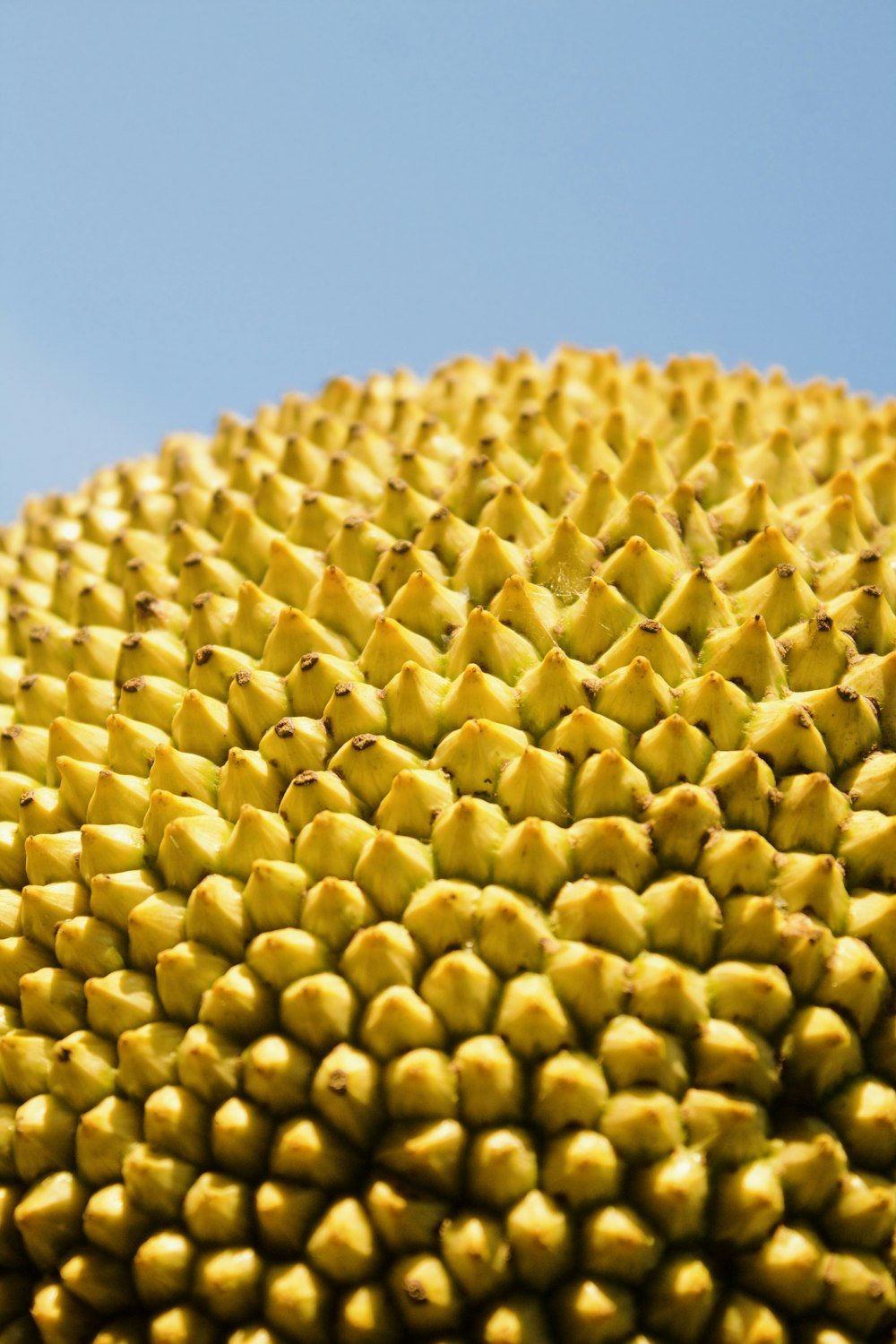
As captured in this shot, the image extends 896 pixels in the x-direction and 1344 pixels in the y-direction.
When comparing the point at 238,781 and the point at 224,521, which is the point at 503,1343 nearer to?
the point at 238,781

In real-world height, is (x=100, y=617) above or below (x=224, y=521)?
below

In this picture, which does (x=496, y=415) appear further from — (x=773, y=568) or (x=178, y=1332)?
A: (x=178, y=1332)

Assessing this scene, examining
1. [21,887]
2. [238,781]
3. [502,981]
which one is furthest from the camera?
[21,887]

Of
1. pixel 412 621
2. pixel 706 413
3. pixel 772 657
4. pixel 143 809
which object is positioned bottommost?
pixel 143 809

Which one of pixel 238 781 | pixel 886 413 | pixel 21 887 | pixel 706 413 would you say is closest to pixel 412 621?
pixel 238 781

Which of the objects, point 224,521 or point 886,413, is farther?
point 886,413

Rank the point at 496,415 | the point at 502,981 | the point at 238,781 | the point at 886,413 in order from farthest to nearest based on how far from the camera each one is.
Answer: the point at 886,413
the point at 496,415
the point at 238,781
the point at 502,981

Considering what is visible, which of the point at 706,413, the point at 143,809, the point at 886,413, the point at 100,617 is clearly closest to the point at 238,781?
the point at 143,809
